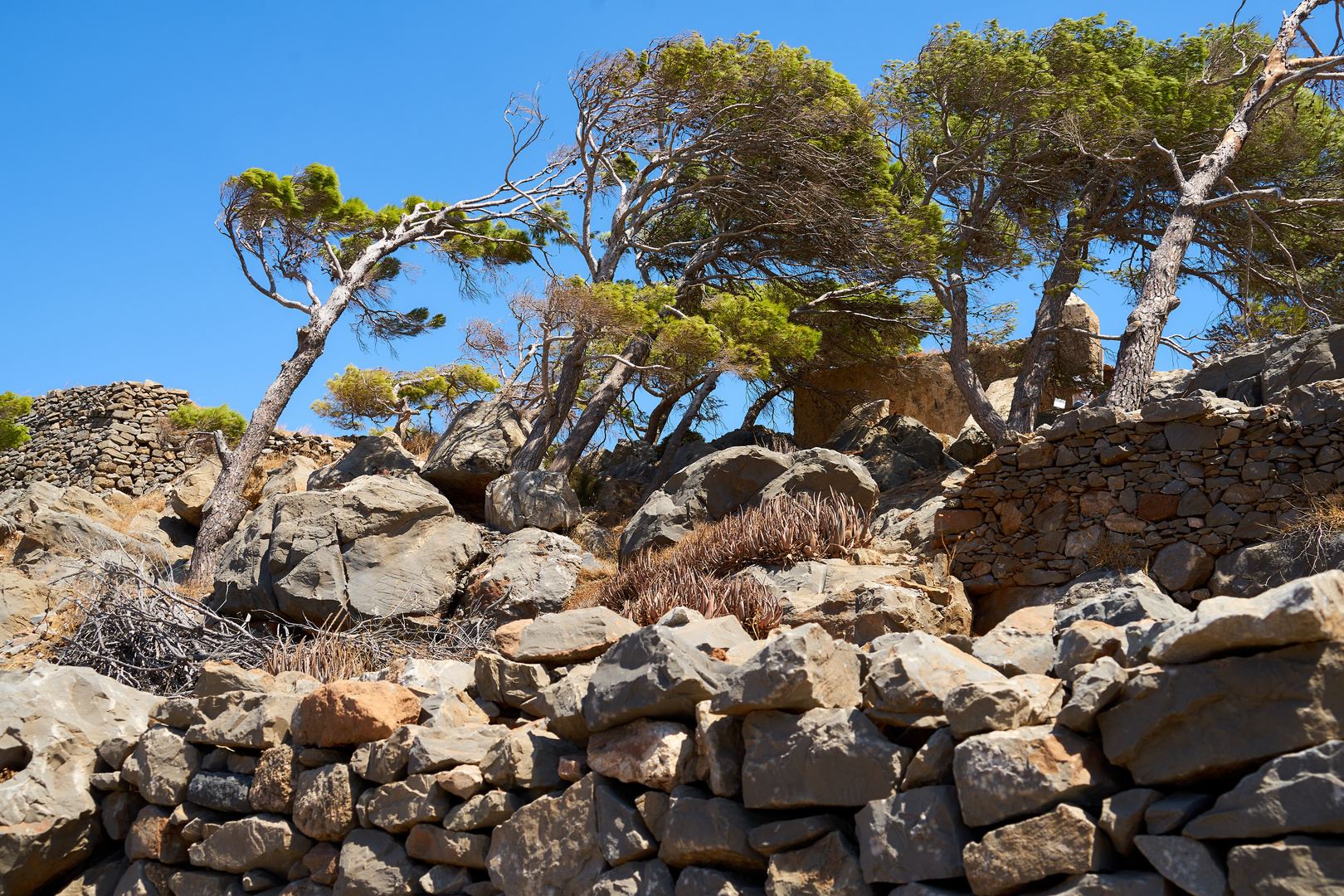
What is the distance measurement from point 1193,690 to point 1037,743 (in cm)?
45

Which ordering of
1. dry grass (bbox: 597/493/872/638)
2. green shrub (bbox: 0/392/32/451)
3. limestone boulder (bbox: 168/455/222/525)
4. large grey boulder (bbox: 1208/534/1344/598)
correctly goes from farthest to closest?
green shrub (bbox: 0/392/32/451), limestone boulder (bbox: 168/455/222/525), large grey boulder (bbox: 1208/534/1344/598), dry grass (bbox: 597/493/872/638)

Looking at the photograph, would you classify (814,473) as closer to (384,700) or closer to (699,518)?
(699,518)

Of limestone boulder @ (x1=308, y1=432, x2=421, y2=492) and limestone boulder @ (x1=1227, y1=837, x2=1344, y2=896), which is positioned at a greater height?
limestone boulder @ (x1=308, y1=432, x2=421, y2=492)

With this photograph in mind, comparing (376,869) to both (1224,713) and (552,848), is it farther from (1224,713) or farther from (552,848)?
(1224,713)

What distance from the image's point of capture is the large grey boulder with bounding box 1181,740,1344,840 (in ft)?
7.40

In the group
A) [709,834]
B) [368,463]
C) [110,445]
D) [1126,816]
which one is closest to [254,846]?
[709,834]

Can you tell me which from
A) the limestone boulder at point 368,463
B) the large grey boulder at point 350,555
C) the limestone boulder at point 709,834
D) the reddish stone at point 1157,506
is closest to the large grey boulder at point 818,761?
the limestone boulder at point 709,834

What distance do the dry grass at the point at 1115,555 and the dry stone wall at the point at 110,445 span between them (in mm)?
17188

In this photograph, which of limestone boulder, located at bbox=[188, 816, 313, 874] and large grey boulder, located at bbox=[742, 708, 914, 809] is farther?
limestone boulder, located at bbox=[188, 816, 313, 874]

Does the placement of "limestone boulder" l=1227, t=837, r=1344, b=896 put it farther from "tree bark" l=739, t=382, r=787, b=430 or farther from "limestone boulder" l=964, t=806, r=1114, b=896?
"tree bark" l=739, t=382, r=787, b=430

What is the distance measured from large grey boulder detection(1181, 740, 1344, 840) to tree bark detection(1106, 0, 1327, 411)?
34.3ft

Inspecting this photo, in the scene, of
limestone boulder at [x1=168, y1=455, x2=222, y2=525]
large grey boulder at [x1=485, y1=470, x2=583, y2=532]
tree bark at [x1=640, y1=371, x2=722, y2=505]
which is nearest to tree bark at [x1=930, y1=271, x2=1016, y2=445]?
tree bark at [x1=640, y1=371, x2=722, y2=505]

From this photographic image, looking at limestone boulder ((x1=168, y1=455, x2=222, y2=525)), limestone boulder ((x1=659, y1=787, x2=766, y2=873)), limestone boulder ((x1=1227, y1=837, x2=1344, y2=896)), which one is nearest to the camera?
limestone boulder ((x1=1227, y1=837, x2=1344, y2=896))

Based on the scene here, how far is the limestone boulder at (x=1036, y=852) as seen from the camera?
2568mm
